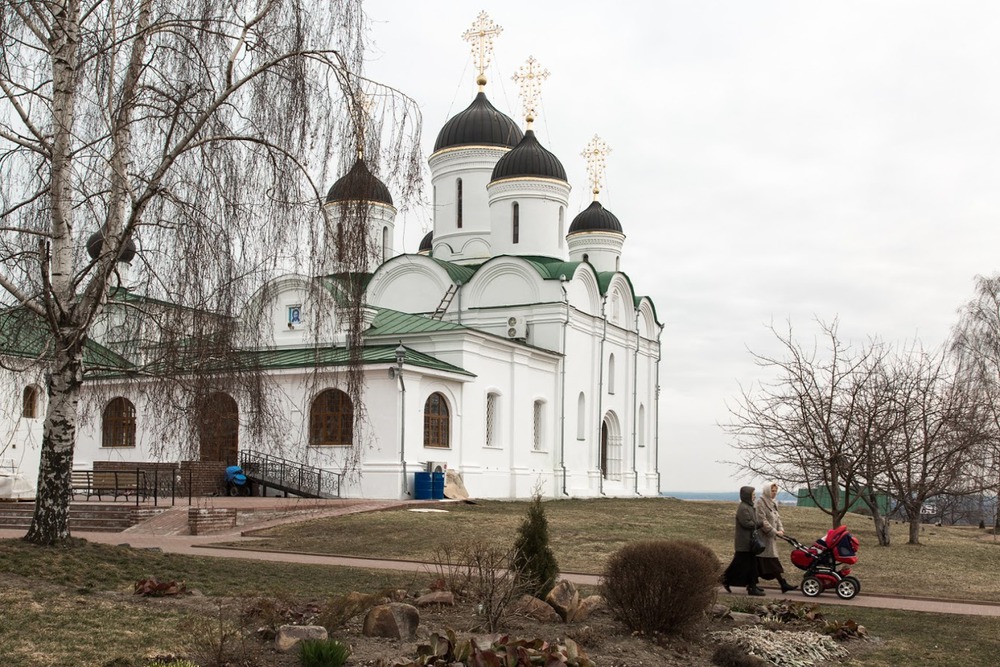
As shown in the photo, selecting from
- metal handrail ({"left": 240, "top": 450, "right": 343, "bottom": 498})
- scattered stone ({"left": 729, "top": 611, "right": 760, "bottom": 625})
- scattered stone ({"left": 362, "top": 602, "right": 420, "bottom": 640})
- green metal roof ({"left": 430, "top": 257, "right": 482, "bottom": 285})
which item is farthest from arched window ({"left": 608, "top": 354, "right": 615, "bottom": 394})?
scattered stone ({"left": 362, "top": 602, "right": 420, "bottom": 640})

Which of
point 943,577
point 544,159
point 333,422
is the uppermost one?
point 544,159

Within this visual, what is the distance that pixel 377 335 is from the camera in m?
33.8

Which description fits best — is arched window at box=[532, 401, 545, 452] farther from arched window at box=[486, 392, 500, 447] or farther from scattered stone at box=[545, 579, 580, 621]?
scattered stone at box=[545, 579, 580, 621]

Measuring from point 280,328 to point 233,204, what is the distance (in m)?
23.8

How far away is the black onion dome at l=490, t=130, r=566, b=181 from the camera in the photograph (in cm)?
4009

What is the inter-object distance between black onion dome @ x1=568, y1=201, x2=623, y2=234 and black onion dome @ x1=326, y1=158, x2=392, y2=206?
36.9 m

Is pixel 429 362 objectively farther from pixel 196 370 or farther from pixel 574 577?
pixel 196 370

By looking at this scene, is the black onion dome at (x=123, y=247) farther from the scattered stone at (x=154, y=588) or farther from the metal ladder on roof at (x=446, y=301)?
the metal ladder on roof at (x=446, y=301)

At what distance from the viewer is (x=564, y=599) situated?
10070mm

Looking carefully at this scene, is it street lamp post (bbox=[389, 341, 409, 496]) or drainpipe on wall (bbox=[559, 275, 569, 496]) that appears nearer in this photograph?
street lamp post (bbox=[389, 341, 409, 496])

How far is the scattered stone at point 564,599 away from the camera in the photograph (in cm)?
977

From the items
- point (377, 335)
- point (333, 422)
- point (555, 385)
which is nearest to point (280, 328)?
point (377, 335)

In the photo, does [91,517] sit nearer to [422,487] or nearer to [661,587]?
[422,487]

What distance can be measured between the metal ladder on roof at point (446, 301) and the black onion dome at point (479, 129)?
24.3 ft
